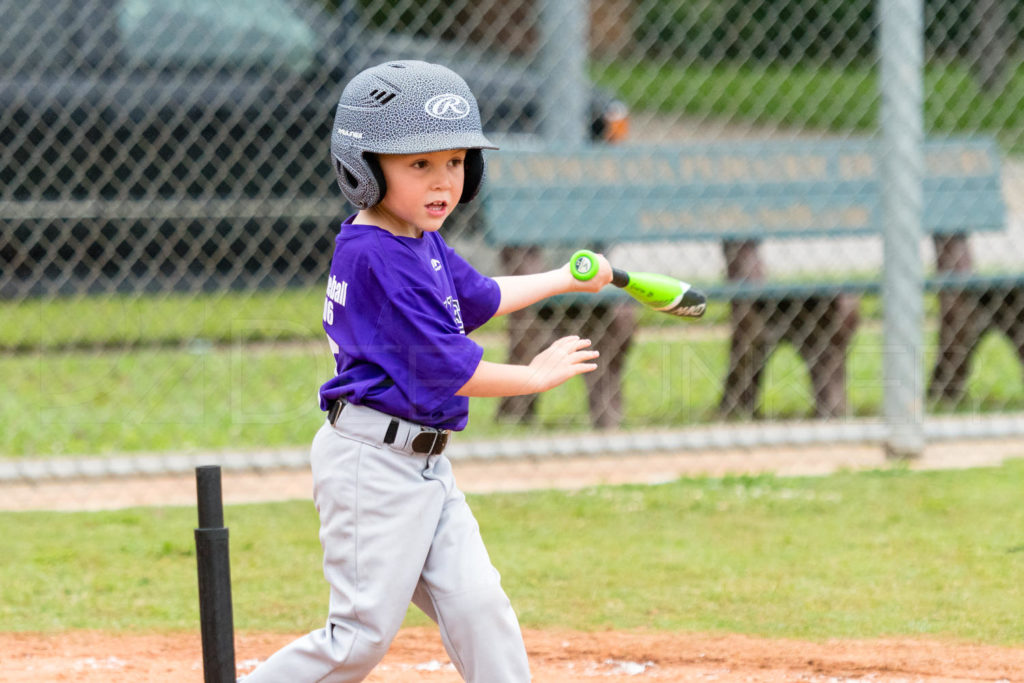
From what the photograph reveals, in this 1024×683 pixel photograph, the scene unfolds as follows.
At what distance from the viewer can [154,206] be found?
6.98m

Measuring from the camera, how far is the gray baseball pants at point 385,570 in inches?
98.4

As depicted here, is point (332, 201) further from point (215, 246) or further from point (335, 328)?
point (335, 328)

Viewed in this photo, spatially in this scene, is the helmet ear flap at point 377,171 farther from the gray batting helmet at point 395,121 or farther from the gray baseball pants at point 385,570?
the gray baseball pants at point 385,570

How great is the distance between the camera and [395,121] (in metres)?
2.47

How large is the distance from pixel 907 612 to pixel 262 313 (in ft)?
16.4

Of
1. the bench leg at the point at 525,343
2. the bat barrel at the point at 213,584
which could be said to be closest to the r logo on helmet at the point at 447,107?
the bat barrel at the point at 213,584

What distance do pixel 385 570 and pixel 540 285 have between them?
0.73 metres

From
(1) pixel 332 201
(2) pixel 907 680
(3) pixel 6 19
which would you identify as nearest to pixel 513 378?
(2) pixel 907 680

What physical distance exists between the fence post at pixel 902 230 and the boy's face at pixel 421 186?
3.24m

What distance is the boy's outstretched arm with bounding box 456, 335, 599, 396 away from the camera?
249 cm

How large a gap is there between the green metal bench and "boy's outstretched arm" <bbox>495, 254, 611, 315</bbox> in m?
2.62

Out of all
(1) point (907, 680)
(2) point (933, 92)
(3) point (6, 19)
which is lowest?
(1) point (907, 680)

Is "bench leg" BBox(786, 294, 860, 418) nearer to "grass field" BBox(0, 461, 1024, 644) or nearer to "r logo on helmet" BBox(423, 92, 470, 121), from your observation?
"grass field" BBox(0, 461, 1024, 644)

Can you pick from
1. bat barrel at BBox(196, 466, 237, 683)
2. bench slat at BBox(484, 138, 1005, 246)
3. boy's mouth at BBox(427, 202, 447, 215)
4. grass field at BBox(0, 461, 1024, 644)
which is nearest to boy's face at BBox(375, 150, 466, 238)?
boy's mouth at BBox(427, 202, 447, 215)
